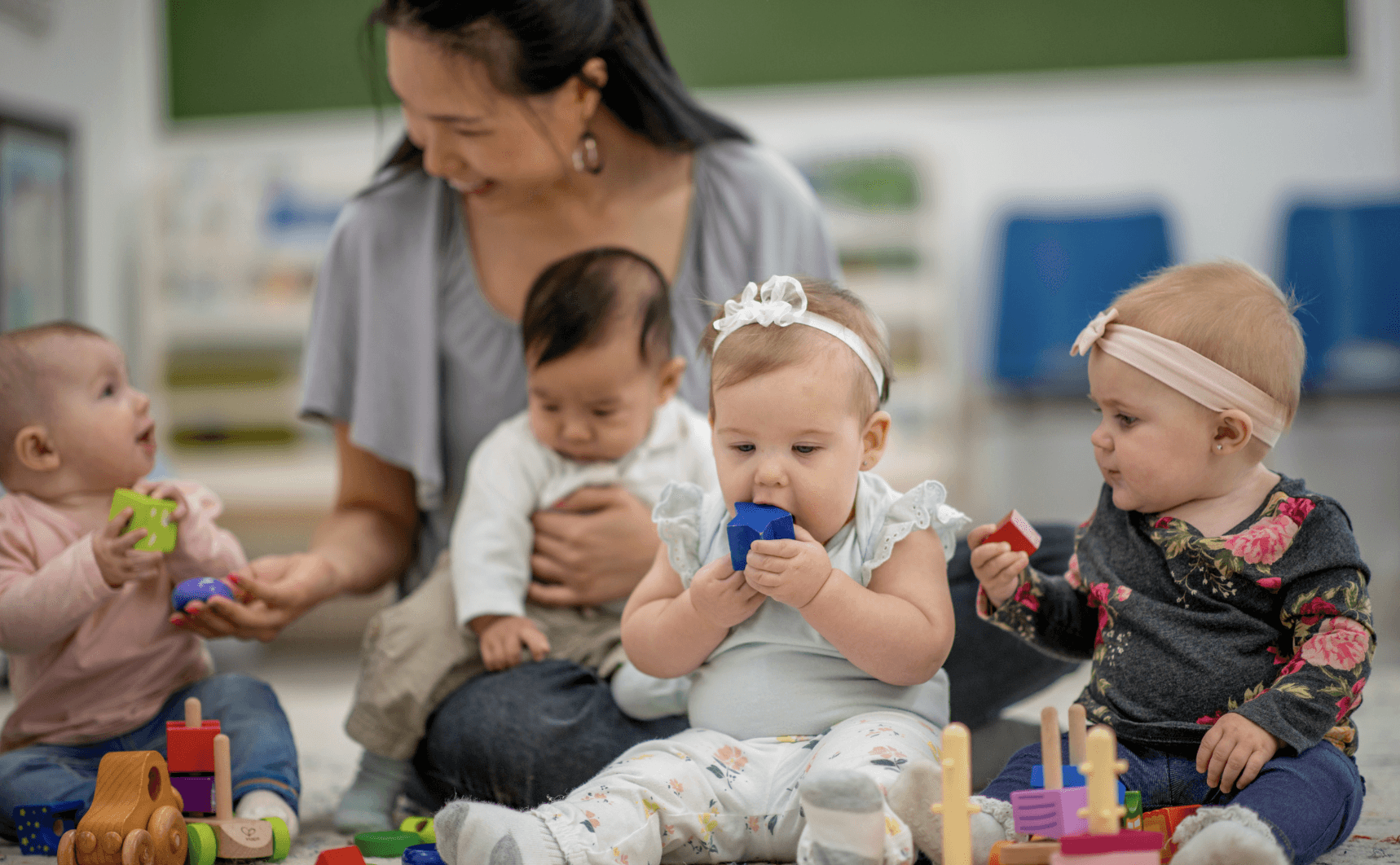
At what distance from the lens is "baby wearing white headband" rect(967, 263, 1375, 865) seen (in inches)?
38.4

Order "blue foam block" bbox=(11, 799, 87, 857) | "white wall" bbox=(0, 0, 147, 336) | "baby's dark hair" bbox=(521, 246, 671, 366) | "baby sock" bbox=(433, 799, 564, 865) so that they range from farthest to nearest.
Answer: "white wall" bbox=(0, 0, 147, 336) < "baby's dark hair" bbox=(521, 246, 671, 366) < "blue foam block" bbox=(11, 799, 87, 857) < "baby sock" bbox=(433, 799, 564, 865)

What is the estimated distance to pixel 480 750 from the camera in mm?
1237

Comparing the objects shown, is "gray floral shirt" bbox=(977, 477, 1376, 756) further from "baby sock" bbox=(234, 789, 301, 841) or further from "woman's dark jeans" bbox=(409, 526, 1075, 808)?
"baby sock" bbox=(234, 789, 301, 841)

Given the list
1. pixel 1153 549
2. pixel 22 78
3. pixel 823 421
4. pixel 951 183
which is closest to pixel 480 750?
pixel 823 421

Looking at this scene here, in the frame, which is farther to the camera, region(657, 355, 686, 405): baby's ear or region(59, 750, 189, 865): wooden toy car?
region(657, 355, 686, 405): baby's ear

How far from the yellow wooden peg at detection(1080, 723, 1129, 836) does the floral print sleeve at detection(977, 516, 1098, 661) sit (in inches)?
12.0

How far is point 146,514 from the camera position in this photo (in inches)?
47.1

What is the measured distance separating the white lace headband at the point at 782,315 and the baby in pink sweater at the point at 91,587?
63cm

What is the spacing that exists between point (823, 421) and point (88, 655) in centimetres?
81

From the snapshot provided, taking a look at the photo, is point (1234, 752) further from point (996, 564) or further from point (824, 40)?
point (824, 40)

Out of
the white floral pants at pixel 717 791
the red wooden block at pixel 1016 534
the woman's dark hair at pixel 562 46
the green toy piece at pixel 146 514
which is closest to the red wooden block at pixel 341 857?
the white floral pants at pixel 717 791

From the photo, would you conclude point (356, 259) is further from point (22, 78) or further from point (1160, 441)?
point (22, 78)

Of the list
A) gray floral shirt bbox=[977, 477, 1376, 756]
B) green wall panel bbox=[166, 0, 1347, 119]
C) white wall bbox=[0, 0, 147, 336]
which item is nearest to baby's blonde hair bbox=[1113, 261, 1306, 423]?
gray floral shirt bbox=[977, 477, 1376, 756]

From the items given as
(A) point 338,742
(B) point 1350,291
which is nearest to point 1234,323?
(A) point 338,742
